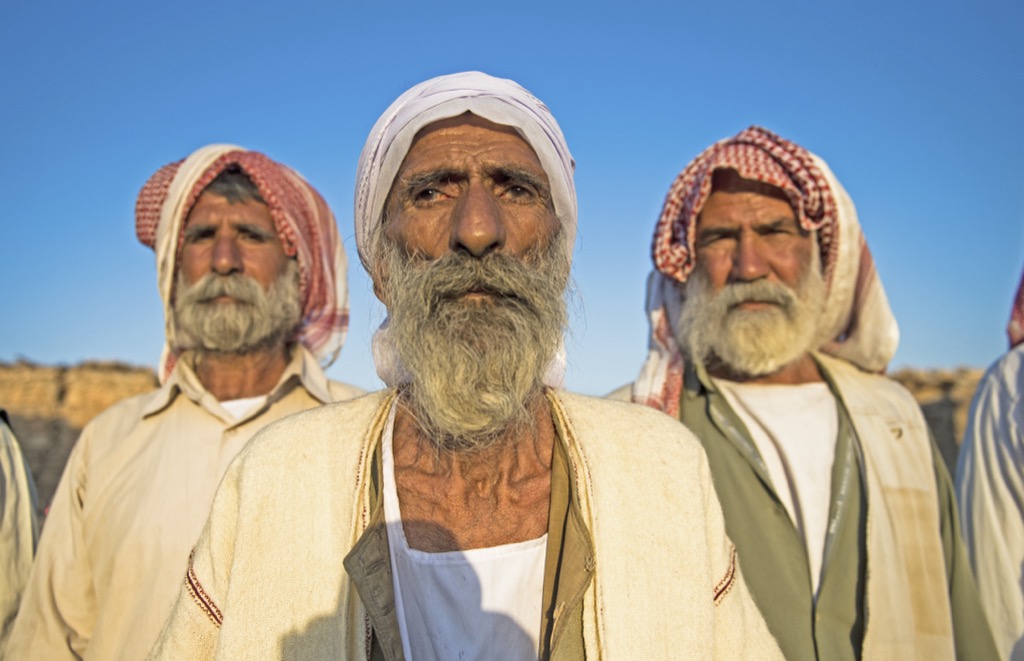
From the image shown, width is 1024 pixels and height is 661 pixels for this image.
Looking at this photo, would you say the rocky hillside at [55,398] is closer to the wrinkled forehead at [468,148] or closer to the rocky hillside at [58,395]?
the rocky hillside at [58,395]

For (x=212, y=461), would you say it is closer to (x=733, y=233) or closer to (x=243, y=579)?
(x=243, y=579)

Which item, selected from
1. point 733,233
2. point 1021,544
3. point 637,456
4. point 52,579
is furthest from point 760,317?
point 52,579

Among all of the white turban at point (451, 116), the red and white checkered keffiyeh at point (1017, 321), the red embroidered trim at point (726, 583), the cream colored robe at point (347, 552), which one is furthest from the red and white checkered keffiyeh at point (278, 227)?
the red and white checkered keffiyeh at point (1017, 321)

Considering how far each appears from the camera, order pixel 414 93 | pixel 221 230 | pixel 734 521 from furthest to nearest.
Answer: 1. pixel 221 230
2. pixel 734 521
3. pixel 414 93

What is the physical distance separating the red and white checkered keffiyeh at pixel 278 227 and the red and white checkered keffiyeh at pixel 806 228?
175cm

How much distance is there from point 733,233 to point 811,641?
183 centimetres

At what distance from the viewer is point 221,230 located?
3.83m

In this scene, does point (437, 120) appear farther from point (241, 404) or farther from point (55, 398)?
point (55, 398)

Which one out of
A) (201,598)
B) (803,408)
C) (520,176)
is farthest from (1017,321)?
(201,598)

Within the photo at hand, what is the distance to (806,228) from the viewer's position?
3701mm

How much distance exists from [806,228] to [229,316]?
2750 millimetres

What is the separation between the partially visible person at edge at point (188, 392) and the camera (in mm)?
2926

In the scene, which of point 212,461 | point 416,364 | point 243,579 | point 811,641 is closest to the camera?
point 243,579

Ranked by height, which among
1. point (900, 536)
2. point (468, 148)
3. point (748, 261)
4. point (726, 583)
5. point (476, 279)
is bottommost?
point (900, 536)
